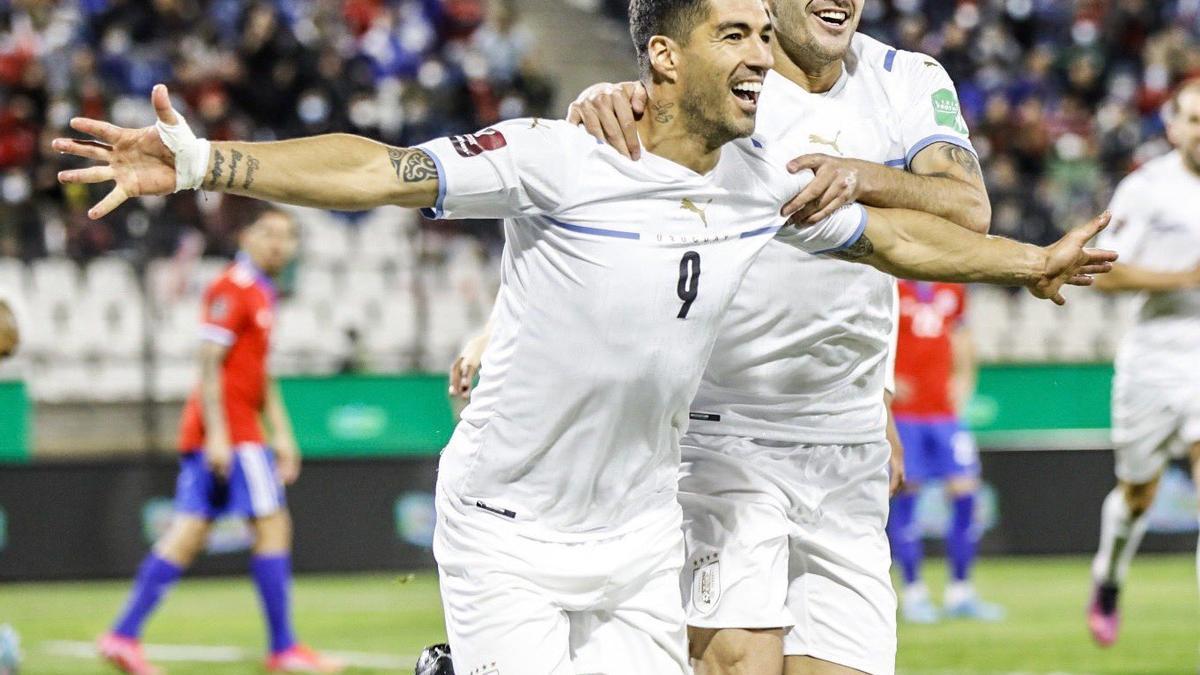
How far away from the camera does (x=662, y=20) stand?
4.34 metres

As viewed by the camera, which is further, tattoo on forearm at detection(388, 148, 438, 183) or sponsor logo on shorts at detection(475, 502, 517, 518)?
sponsor logo on shorts at detection(475, 502, 517, 518)

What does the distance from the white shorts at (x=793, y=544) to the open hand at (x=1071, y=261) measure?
850 mm

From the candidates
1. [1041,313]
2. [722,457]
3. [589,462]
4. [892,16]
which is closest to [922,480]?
[1041,313]

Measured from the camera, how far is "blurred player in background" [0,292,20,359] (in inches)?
236

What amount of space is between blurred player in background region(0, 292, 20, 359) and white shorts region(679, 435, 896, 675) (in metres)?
2.35

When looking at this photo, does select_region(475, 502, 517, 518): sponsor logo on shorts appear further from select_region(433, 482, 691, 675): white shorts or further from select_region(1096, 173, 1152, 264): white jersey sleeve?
select_region(1096, 173, 1152, 264): white jersey sleeve

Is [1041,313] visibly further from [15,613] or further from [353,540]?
[15,613]

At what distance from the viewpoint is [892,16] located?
22828 millimetres

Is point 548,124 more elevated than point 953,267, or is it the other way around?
point 548,124

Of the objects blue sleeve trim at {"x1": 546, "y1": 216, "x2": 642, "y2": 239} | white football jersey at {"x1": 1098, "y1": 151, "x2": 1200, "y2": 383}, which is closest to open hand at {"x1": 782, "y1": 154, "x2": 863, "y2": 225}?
blue sleeve trim at {"x1": 546, "y1": 216, "x2": 642, "y2": 239}

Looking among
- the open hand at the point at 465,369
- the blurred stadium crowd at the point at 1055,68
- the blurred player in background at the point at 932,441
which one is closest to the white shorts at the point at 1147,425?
the blurred player in background at the point at 932,441

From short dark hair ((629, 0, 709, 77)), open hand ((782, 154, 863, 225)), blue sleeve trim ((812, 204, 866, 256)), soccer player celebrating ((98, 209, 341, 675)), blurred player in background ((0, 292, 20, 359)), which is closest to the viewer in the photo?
short dark hair ((629, 0, 709, 77))

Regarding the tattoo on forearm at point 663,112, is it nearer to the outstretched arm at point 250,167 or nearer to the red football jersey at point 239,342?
the outstretched arm at point 250,167

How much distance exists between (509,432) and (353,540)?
31.0 ft
